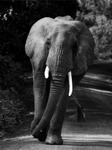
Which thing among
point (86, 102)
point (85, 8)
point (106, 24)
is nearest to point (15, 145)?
point (86, 102)

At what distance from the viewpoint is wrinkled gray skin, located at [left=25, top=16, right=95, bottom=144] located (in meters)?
10.5

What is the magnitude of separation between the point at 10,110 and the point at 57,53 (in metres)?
5.03

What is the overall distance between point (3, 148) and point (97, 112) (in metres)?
6.61

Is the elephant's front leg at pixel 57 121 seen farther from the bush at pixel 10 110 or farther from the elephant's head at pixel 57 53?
the bush at pixel 10 110

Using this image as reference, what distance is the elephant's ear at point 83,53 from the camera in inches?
441

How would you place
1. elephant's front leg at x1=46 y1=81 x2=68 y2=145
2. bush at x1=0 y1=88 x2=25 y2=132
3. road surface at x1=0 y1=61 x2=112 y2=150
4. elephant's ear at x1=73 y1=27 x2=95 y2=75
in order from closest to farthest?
road surface at x1=0 y1=61 x2=112 y2=150 → elephant's front leg at x1=46 y1=81 x2=68 y2=145 → elephant's ear at x1=73 y1=27 x2=95 y2=75 → bush at x1=0 y1=88 x2=25 y2=132

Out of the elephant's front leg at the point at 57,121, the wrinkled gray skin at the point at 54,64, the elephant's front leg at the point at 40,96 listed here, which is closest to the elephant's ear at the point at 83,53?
the wrinkled gray skin at the point at 54,64

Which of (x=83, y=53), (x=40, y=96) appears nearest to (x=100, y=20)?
(x=83, y=53)

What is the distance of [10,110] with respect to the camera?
15.2 m

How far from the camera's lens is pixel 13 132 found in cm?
1335

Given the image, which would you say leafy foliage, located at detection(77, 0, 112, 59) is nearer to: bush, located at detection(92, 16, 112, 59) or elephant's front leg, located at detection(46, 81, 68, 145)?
bush, located at detection(92, 16, 112, 59)

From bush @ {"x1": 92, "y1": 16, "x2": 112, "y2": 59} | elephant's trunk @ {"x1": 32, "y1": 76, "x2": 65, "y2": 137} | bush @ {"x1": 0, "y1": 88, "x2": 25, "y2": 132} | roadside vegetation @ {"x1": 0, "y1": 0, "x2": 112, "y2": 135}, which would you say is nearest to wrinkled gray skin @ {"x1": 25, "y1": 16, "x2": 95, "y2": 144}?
elephant's trunk @ {"x1": 32, "y1": 76, "x2": 65, "y2": 137}

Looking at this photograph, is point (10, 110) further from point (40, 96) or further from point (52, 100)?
point (52, 100)

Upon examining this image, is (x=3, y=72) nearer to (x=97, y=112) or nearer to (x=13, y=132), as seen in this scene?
(x=97, y=112)
